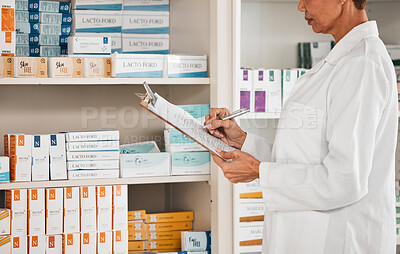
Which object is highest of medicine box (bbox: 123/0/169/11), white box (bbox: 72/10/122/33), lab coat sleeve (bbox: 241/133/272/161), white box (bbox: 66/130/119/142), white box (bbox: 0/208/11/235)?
medicine box (bbox: 123/0/169/11)

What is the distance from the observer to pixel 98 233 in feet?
6.50

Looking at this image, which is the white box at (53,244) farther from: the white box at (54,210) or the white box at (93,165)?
the white box at (93,165)

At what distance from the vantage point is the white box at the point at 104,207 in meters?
1.97

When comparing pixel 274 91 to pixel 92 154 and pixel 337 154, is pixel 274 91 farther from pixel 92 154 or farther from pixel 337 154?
pixel 337 154

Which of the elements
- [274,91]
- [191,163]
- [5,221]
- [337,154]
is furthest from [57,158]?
[337,154]

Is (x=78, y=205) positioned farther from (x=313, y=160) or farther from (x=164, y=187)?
(x=313, y=160)

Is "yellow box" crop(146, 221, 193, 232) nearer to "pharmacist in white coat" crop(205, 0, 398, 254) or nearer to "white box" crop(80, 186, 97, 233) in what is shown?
"white box" crop(80, 186, 97, 233)

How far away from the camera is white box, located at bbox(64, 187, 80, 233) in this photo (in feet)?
6.38

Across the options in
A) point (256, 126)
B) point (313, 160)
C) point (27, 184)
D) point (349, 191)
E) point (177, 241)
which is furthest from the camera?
point (256, 126)

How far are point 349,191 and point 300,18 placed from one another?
1489mm

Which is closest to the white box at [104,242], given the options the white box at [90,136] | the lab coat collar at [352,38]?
the white box at [90,136]

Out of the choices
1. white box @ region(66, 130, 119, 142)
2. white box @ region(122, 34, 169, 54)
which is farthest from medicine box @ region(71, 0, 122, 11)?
white box @ region(66, 130, 119, 142)

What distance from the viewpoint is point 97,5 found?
221 centimetres

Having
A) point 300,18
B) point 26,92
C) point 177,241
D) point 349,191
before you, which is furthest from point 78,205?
point 300,18
